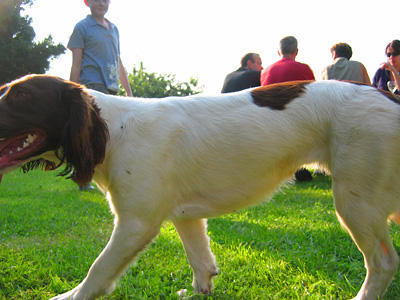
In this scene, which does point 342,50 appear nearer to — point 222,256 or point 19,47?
point 222,256

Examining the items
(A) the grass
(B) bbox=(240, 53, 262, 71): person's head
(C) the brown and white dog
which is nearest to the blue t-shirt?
(A) the grass

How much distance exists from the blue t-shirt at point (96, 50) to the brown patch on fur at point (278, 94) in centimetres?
289

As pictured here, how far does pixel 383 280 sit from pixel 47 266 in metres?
2.50

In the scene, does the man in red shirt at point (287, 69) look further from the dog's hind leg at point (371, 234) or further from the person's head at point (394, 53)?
the dog's hind leg at point (371, 234)

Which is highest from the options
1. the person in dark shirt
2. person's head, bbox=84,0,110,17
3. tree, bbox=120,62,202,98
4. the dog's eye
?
person's head, bbox=84,0,110,17

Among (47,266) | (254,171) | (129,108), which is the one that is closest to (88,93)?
(129,108)

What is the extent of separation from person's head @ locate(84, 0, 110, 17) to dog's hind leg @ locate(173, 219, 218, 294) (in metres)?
3.30

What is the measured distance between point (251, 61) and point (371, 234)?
5.04m

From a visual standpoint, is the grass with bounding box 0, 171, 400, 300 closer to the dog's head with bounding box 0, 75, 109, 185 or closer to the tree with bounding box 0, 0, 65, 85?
the dog's head with bounding box 0, 75, 109, 185

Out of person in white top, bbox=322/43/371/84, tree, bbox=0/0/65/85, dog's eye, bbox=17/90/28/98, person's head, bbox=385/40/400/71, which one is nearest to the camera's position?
dog's eye, bbox=17/90/28/98

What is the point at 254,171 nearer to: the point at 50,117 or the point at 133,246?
the point at 133,246

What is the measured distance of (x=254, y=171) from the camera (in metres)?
2.34

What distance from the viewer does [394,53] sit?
525cm

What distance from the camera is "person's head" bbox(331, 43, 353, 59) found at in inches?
230
